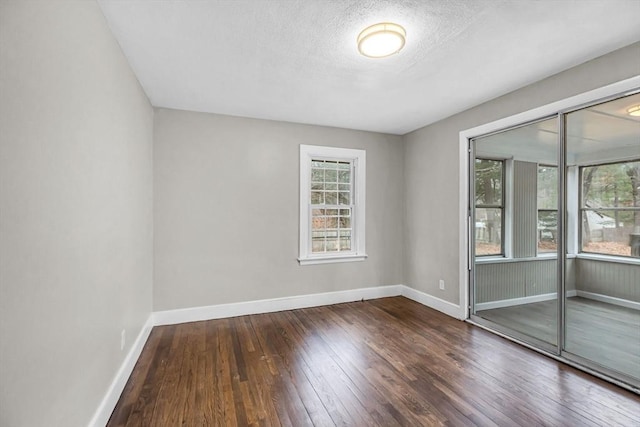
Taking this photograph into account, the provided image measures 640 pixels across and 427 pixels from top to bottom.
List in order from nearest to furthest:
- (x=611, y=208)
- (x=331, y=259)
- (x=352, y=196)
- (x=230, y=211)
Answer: (x=611, y=208)
(x=230, y=211)
(x=331, y=259)
(x=352, y=196)

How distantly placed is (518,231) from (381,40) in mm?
2537

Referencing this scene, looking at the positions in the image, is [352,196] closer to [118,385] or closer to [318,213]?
[318,213]

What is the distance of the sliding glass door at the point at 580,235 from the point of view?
95.2 inches

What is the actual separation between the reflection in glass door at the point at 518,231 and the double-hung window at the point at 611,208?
0.75ft

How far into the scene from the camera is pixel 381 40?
2035 mm

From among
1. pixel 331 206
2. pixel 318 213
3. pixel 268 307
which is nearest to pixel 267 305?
pixel 268 307

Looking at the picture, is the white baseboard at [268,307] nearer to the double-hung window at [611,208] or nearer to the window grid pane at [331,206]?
Result: the window grid pane at [331,206]

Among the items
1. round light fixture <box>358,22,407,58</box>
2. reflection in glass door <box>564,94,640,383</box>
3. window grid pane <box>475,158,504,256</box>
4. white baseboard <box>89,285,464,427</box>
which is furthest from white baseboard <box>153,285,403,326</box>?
round light fixture <box>358,22,407,58</box>

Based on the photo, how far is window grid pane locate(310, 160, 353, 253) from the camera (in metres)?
4.27

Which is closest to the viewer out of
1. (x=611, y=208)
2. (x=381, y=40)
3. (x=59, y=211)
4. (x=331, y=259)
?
(x=59, y=211)

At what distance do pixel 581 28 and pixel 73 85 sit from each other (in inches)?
121

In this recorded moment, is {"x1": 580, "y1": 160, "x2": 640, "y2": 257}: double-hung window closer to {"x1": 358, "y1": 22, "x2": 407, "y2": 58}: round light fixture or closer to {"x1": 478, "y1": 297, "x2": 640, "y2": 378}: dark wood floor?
{"x1": 478, "y1": 297, "x2": 640, "y2": 378}: dark wood floor

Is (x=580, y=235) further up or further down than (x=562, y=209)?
further down

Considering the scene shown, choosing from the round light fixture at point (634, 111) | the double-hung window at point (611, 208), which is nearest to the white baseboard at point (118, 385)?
the double-hung window at point (611, 208)
